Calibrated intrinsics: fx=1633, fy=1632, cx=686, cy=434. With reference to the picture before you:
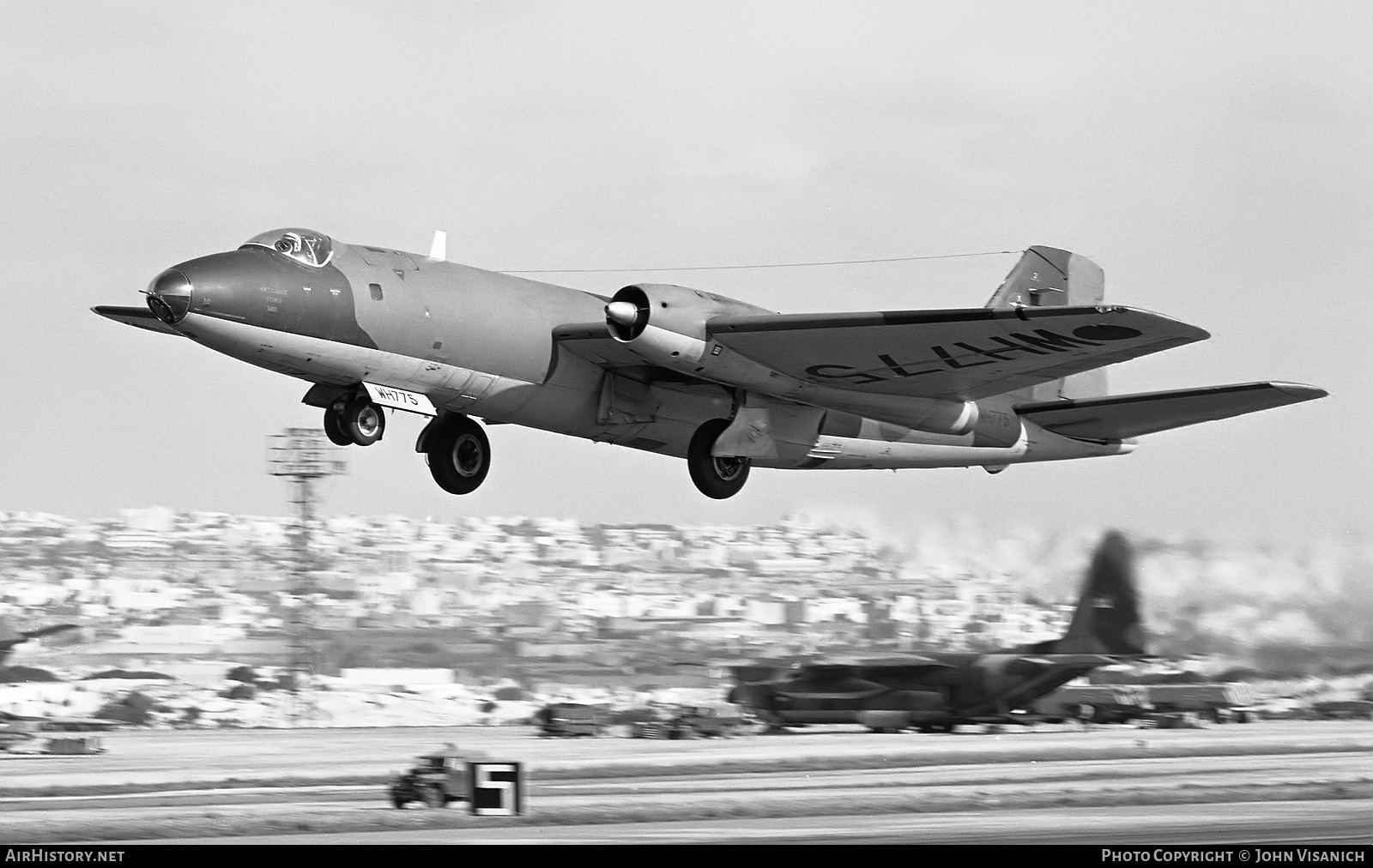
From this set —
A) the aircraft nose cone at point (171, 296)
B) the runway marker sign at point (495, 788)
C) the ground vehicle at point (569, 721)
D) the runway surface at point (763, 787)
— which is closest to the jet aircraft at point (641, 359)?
the aircraft nose cone at point (171, 296)

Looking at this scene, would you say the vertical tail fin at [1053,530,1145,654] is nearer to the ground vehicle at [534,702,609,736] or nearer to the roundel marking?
the ground vehicle at [534,702,609,736]

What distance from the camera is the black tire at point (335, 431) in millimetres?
22297

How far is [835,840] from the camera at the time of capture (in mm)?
23078

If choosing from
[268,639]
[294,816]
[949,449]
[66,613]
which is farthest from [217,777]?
[66,613]

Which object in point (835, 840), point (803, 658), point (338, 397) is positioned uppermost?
point (338, 397)

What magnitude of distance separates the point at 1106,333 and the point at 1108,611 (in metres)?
18.0

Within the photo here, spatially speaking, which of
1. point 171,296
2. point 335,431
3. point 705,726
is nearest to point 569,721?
point 705,726

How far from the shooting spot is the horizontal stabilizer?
81.1 ft

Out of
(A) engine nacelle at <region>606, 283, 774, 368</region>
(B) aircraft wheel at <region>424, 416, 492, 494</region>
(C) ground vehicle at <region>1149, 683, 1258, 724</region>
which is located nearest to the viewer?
(A) engine nacelle at <region>606, 283, 774, 368</region>

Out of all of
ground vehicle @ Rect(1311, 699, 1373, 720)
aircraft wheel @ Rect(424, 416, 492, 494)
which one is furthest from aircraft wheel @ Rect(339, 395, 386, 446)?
ground vehicle @ Rect(1311, 699, 1373, 720)

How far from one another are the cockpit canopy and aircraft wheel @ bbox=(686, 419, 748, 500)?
6.59 meters

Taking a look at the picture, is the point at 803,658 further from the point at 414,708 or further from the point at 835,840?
the point at 835,840

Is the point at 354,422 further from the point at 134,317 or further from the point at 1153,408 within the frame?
the point at 1153,408
